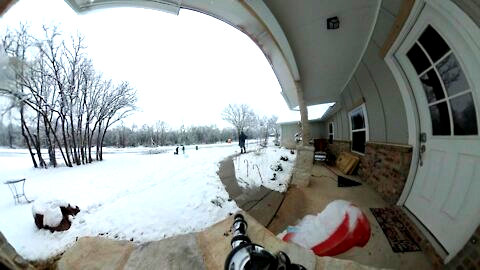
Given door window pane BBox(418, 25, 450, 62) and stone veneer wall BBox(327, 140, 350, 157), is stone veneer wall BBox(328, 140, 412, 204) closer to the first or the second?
stone veneer wall BBox(327, 140, 350, 157)

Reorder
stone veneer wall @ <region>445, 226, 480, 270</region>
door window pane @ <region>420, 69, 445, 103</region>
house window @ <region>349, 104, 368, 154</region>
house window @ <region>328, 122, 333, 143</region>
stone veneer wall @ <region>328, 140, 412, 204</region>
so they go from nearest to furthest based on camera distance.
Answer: stone veneer wall @ <region>445, 226, 480, 270</region> → door window pane @ <region>420, 69, 445, 103</region> → stone veneer wall @ <region>328, 140, 412, 204</region> → house window @ <region>349, 104, 368, 154</region> → house window @ <region>328, 122, 333, 143</region>

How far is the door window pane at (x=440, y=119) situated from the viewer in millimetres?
551

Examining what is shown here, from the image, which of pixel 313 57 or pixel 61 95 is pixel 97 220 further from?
pixel 313 57

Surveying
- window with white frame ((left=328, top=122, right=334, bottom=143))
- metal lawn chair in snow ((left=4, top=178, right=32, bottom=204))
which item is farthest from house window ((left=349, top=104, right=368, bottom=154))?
metal lawn chair in snow ((left=4, top=178, right=32, bottom=204))

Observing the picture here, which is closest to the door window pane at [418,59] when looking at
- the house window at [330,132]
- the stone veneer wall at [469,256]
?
the house window at [330,132]

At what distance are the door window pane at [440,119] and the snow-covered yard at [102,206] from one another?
0.95 m

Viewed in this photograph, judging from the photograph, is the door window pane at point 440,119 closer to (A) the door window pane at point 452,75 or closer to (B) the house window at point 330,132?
(A) the door window pane at point 452,75

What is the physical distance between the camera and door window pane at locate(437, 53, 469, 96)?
1.64ft

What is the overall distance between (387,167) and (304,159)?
36 centimetres

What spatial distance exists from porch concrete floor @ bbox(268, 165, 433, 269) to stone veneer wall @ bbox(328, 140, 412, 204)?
44 mm

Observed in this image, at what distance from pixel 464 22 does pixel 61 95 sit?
8.39ft

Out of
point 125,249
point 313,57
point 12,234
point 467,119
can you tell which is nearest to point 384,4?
point 313,57

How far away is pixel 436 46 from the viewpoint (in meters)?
0.56

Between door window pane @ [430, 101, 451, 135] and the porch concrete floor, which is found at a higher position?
door window pane @ [430, 101, 451, 135]
